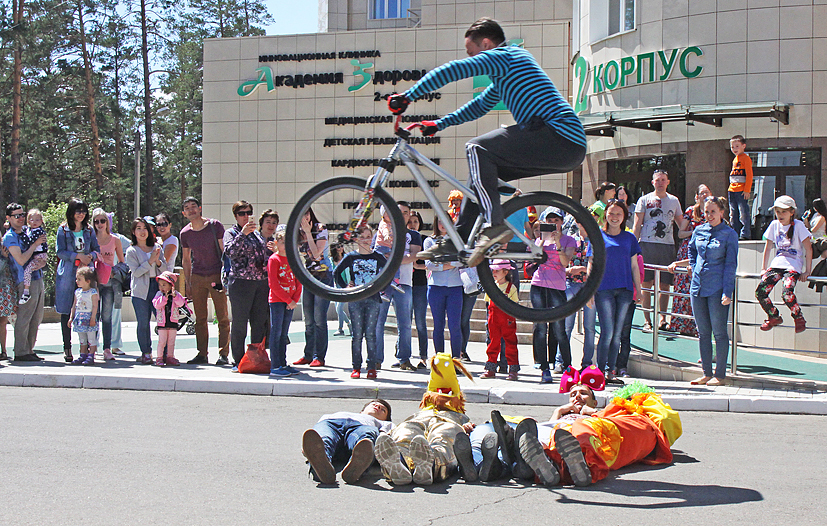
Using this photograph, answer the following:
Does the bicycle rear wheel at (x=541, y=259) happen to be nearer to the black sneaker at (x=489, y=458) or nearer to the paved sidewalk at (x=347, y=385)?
the black sneaker at (x=489, y=458)

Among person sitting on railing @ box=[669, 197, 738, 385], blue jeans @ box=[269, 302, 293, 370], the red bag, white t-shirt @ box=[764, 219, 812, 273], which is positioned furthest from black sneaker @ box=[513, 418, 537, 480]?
white t-shirt @ box=[764, 219, 812, 273]

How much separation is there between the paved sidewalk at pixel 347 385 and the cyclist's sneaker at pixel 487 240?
4.80 m

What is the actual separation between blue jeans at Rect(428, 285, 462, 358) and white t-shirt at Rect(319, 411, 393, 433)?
4.01 meters

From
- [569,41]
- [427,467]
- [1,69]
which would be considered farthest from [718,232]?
[1,69]

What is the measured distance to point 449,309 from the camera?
427 inches

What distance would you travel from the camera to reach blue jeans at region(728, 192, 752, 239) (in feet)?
43.1

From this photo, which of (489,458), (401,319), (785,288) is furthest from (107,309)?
(785,288)

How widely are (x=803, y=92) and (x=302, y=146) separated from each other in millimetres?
13285

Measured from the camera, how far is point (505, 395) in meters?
9.50

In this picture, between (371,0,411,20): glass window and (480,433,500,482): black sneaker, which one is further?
(371,0,411,20): glass window

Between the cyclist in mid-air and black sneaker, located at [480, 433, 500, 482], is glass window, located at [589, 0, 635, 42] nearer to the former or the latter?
black sneaker, located at [480, 433, 500, 482]

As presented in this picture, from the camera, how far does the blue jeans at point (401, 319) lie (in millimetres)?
11000

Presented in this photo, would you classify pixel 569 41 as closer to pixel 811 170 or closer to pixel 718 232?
pixel 811 170

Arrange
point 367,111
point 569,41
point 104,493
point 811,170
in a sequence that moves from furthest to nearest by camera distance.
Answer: point 367,111, point 569,41, point 811,170, point 104,493
